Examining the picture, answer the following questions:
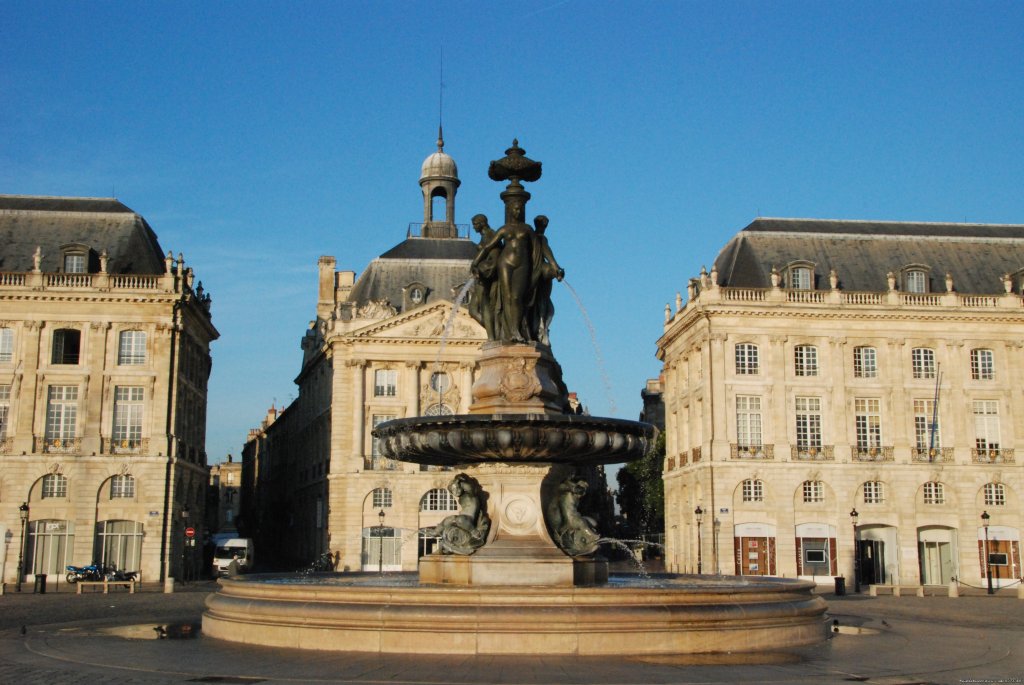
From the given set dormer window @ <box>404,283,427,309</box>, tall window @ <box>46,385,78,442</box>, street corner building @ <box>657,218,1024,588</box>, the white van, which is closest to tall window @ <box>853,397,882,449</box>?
street corner building @ <box>657,218,1024,588</box>

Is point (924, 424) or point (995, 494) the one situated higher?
point (924, 424)

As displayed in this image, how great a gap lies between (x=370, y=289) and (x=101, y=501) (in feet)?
72.2

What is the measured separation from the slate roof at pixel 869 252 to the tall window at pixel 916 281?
516mm

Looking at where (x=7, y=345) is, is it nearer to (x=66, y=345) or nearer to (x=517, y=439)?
(x=66, y=345)

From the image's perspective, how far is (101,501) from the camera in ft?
171

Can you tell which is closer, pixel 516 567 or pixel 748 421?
pixel 516 567

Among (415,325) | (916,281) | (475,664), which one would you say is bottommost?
(475,664)

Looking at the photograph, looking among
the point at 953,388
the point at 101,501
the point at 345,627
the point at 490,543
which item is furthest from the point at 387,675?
the point at 953,388

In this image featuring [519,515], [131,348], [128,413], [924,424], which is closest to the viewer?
[519,515]

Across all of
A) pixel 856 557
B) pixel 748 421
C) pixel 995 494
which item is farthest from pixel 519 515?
pixel 995 494

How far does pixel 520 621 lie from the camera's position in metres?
13.8

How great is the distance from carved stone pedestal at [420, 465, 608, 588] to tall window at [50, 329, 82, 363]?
134ft

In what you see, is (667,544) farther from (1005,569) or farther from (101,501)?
(101,501)

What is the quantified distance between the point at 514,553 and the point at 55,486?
40.5 metres
